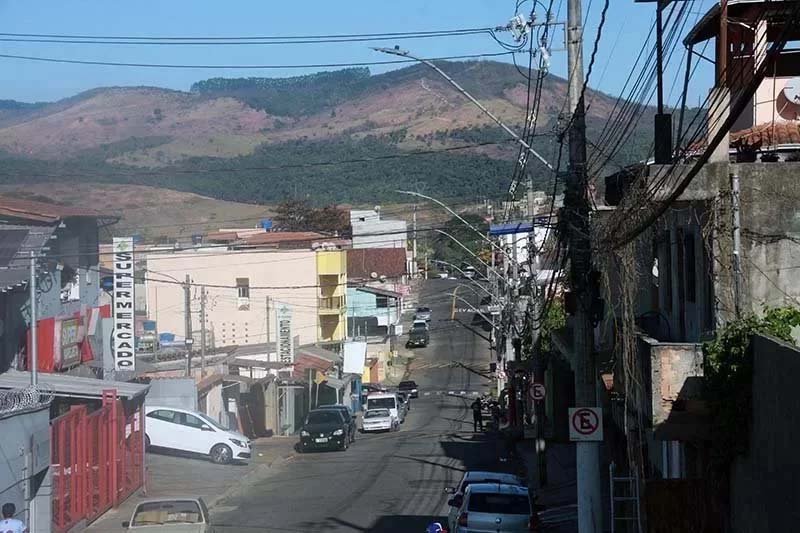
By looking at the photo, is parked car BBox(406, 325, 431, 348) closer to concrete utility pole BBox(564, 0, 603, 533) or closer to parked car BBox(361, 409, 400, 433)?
parked car BBox(361, 409, 400, 433)

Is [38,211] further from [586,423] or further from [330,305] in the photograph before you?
[330,305]

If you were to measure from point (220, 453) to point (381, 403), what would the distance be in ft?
48.8

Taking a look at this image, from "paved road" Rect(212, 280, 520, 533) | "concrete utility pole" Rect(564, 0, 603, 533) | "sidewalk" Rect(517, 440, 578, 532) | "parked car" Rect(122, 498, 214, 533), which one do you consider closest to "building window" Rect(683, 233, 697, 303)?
"concrete utility pole" Rect(564, 0, 603, 533)

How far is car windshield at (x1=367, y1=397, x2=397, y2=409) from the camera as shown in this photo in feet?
166

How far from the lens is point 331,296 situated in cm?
6988

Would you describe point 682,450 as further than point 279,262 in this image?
No

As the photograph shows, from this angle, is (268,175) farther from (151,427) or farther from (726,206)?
(726,206)

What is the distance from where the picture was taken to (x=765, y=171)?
54.2 feet

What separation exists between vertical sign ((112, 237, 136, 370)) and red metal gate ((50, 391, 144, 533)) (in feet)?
8.48

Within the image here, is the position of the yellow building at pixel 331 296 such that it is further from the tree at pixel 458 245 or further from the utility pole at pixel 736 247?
the utility pole at pixel 736 247

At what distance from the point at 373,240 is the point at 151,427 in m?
70.2

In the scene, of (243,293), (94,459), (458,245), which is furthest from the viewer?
(458,245)

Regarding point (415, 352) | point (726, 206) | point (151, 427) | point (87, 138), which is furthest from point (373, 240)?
point (726, 206)

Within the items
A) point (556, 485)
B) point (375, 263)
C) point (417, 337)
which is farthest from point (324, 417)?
point (375, 263)
